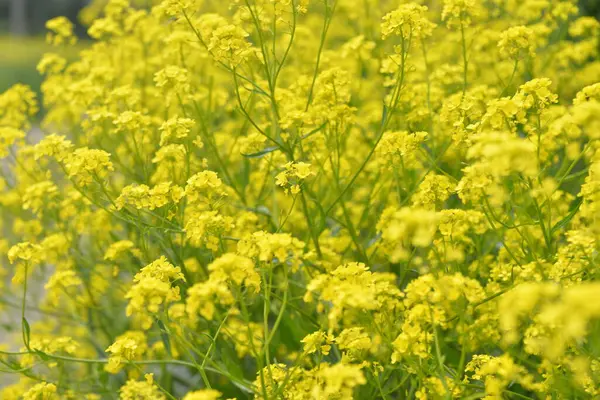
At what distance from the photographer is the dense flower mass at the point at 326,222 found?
1887 mm

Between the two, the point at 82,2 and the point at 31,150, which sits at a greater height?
the point at 31,150

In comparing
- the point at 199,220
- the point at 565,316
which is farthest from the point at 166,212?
the point at 565,316

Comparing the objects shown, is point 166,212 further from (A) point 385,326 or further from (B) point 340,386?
(B) point 340,386

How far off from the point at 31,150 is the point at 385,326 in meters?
1.90

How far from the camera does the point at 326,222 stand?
310 centimetres

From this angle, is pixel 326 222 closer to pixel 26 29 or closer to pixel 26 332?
pixel 26 332

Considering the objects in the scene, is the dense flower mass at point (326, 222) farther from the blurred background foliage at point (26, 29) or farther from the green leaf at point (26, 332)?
the blurred background foliage at point (26, 29)

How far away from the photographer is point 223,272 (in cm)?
179

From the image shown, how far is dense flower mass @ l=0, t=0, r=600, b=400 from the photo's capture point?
1887 millimetres

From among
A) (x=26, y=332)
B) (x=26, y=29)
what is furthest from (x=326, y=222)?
(x=26, y=29)

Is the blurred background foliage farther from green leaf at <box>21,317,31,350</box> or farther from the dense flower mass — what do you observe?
green leaf at <box>21,317,31,350</box>

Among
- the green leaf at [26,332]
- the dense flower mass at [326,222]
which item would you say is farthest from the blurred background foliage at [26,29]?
the green leaf at [26,332]

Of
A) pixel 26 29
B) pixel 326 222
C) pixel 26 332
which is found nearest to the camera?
pixel 26 332

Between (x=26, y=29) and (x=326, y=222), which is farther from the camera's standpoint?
(x=26, y=29)
